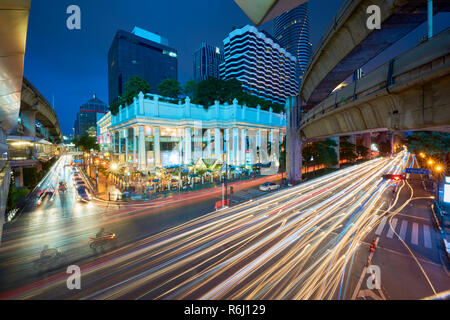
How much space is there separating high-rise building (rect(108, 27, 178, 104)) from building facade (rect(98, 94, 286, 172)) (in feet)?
165

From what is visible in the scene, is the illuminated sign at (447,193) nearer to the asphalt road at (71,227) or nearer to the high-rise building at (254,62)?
the asphalt road at (71,227)

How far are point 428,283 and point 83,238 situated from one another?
17.1 metres

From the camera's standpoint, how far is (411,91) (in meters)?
6.25

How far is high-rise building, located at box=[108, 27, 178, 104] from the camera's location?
3492 inches

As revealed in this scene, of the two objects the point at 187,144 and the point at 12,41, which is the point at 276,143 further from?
the point at 12,41

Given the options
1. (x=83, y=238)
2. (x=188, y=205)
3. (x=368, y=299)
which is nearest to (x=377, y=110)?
(x=368, y=299)

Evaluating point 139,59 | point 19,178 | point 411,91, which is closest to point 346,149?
point 411,91

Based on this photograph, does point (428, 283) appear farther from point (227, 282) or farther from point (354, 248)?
point (227, 282)

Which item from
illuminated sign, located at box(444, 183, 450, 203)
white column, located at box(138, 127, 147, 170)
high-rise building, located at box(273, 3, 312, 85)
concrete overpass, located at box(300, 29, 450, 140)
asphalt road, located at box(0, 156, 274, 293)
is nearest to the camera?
concrete overpass, located at box(300, 29, 450, 140)

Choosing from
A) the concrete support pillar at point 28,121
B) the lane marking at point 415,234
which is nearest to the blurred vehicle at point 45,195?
the concrete support pillar at point 28,121

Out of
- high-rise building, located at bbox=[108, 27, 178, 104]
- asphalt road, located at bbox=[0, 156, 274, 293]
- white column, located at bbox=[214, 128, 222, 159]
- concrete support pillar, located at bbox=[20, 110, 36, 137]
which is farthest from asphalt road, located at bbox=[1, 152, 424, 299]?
high-rise building, located at bbox=[108, 27, 178, 104]

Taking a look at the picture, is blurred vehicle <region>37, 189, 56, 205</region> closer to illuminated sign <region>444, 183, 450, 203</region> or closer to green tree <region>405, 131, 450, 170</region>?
illuminated sign <region>444, 183, 450, 203</region>

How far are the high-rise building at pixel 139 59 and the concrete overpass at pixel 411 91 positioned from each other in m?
103
